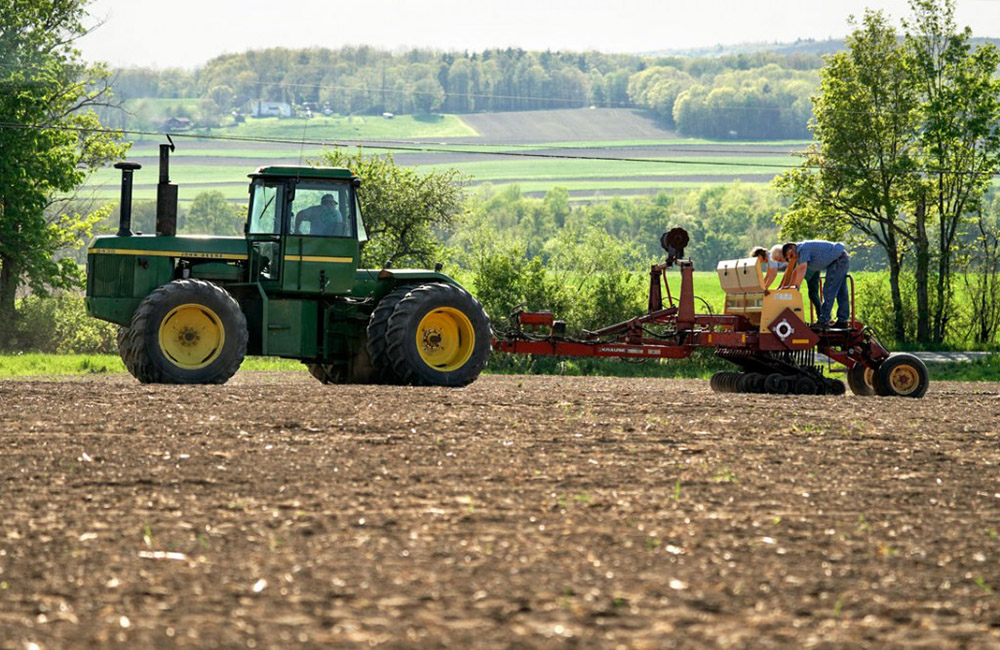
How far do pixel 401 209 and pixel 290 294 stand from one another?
33.2 meters

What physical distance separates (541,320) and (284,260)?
3.93 m

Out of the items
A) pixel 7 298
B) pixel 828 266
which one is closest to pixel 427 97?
pixel 7 298

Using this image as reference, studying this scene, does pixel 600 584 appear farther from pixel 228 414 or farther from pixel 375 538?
pixel 228 414

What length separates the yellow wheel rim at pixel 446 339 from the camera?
57.9ft

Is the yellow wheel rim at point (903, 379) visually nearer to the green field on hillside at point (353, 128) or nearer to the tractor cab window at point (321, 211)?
the tractor cab window at point (321, 211)

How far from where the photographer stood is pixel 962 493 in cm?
998

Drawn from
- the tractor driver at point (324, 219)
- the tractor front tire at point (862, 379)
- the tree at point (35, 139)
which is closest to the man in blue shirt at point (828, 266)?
the tractor front tire at point (862, 379)

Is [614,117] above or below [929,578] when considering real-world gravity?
above

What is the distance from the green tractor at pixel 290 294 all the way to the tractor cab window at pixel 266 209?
1 centimetres

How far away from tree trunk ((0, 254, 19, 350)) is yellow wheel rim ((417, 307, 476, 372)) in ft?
91.6

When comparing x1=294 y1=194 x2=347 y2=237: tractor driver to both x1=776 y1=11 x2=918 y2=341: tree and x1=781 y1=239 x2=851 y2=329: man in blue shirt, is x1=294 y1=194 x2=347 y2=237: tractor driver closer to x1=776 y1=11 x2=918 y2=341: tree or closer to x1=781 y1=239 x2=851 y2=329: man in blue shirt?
x1=781 y1=239 x2=851 y2=329: man in blue shirt

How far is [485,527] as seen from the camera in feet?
27.6

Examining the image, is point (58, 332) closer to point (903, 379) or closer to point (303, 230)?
point (303, 230)

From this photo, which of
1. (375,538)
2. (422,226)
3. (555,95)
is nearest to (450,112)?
(555,95)
